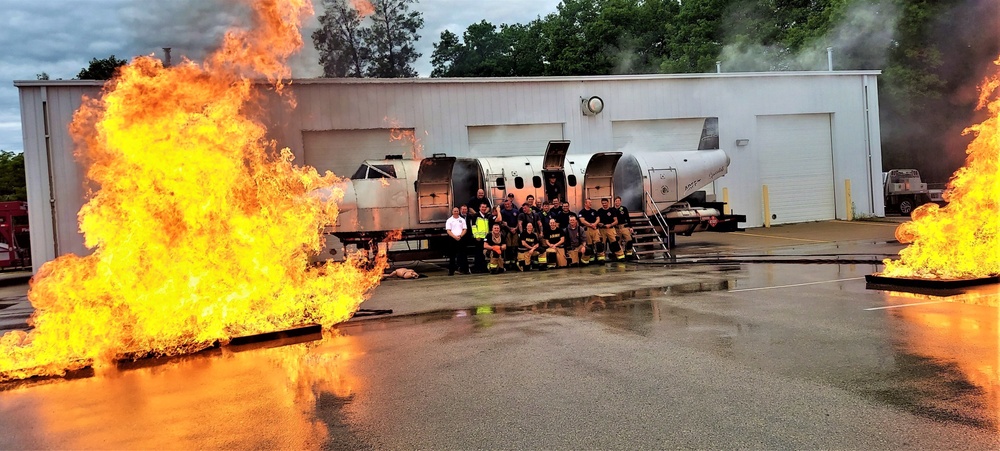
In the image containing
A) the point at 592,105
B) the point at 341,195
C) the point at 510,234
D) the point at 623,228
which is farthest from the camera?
the point at 592,105

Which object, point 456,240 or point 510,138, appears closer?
point 456,240

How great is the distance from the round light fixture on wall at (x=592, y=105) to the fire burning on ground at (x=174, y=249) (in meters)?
16.1

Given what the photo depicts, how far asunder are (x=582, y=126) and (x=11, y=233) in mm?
20802

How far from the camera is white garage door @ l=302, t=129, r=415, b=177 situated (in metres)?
23.2

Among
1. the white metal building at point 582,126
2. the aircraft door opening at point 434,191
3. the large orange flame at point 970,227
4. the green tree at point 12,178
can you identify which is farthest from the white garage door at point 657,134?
the green tree at point 12,178

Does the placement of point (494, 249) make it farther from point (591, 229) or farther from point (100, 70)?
point (100, 70)

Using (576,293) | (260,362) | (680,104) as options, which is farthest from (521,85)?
(260,362)

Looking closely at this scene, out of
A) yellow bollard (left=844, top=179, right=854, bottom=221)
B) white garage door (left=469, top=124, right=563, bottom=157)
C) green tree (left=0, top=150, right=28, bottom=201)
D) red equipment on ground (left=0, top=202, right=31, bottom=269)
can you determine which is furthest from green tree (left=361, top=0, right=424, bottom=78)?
green tree (left=0, top=150, right=28, bottom=201)

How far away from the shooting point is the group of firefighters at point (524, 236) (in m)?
17.1

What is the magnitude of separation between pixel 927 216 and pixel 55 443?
12145 millimetres

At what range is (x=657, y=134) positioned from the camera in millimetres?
26484

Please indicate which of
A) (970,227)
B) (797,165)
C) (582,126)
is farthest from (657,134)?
(970,227)

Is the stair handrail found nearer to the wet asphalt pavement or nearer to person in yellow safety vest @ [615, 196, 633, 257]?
person in yellow safety vest @ [615, 196, 633, 257]

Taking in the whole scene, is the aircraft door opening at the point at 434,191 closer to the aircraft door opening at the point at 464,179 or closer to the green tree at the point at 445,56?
the aircraft door opening at the point at 464,179
